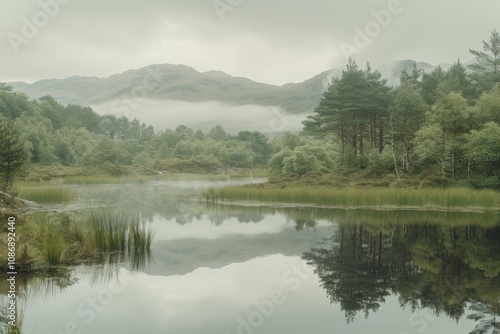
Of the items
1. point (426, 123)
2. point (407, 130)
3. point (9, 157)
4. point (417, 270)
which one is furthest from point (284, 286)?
point (407, 130)

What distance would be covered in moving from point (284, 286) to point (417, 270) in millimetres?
4352

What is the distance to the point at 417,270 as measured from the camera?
14211 mm

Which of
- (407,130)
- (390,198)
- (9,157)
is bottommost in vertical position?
(390,198)

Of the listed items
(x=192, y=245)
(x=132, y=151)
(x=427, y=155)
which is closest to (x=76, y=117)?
(x=132, y=151)

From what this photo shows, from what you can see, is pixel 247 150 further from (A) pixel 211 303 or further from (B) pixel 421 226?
(A) pixel 211 303

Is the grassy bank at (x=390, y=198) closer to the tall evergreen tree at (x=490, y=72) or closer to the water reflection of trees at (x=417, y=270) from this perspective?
the water reflection of trees at (x=417, y=270)

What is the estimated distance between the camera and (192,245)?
62.5 feet

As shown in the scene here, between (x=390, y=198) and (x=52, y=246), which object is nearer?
(x=52, y=246)

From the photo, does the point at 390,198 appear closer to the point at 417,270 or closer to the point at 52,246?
the point at 417,270

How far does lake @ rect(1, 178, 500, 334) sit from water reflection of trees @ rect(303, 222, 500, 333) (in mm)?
30

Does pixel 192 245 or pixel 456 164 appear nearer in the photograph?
pixel 192 245

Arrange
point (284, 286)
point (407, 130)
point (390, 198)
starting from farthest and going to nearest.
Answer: point (407, 130), point (390, 198), point (284, 286)

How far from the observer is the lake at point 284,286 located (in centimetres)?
→ 994

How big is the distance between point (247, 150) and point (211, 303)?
11862 cm
